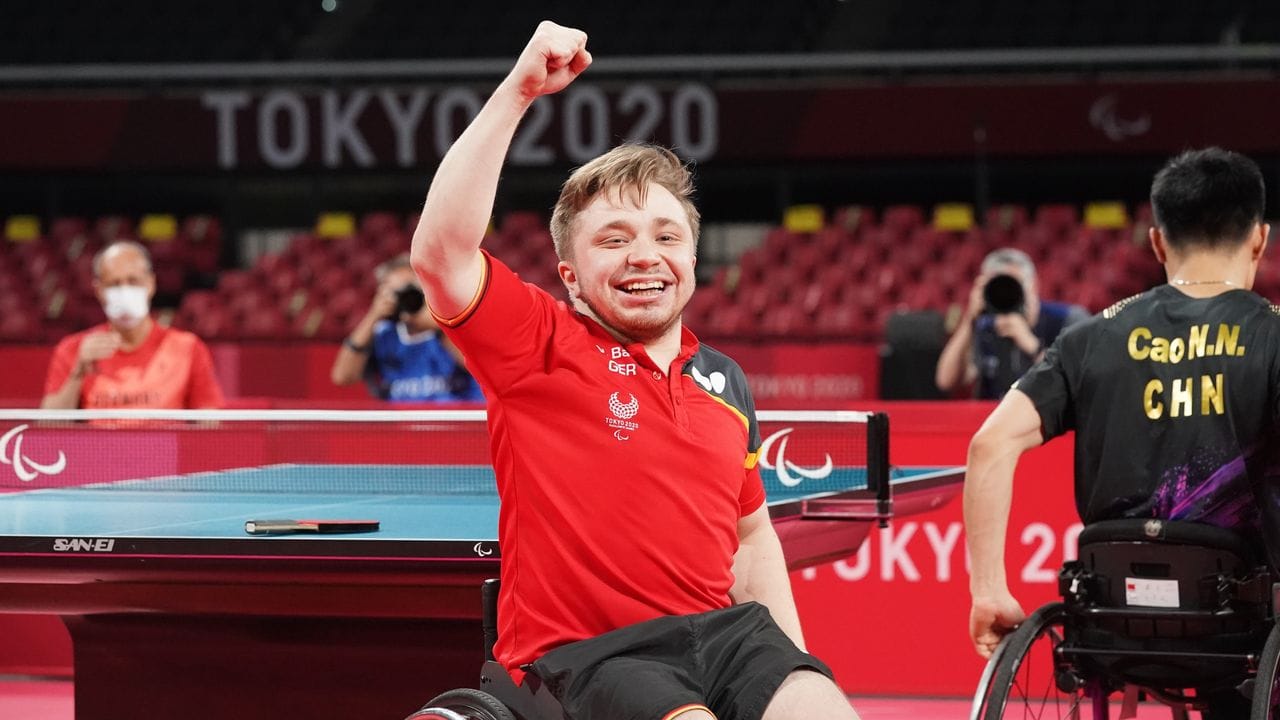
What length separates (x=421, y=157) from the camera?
45.7 ft

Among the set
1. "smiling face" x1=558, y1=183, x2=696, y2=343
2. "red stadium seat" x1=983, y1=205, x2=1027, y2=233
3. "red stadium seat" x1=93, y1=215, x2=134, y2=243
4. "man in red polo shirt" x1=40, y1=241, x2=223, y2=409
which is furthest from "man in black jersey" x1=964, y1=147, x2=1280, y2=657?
"red stadium seat" x1=93, y1=215, x2=134, y2=243

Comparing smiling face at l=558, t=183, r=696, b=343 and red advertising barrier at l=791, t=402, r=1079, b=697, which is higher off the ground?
smiling face at l=558, t=183, r=696, b=343

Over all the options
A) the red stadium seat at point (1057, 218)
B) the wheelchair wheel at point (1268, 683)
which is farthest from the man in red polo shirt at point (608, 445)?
the red stadium seat at point (1057, 218)

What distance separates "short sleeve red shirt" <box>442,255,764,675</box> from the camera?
239cm

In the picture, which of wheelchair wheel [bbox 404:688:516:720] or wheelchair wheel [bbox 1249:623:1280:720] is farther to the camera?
wheelchair wheel [bbox 1249:623:1280:720]

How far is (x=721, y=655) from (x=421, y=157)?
1191 cm

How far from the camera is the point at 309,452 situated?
5.88 meters

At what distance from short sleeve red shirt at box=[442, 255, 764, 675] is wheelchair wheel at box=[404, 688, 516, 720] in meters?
0.09

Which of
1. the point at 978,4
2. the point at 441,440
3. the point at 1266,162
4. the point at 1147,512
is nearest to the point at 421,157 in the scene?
the point at 978,4

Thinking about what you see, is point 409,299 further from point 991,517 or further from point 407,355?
point 991,517

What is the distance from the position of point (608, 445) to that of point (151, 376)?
11.9ft

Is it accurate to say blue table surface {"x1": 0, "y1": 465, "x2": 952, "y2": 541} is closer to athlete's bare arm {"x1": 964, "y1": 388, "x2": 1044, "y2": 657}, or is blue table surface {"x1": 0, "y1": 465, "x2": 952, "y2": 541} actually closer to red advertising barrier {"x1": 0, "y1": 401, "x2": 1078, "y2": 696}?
athlete's bare arm {"x1": 964, "y1": 388, "x2": 1044, "y2": 657}

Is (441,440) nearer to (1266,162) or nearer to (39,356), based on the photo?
(39,356)

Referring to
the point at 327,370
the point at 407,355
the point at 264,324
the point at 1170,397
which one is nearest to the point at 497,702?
the point at 1170,397
